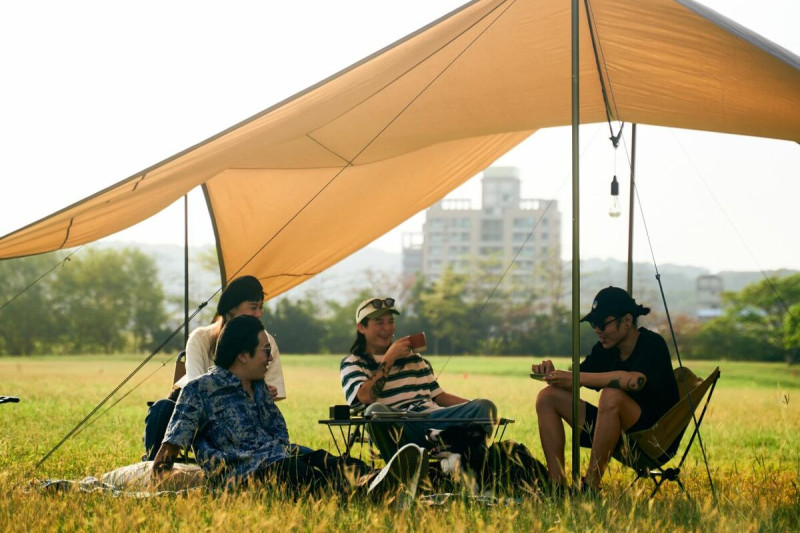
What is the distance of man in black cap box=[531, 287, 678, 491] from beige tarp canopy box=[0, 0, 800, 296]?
112cm

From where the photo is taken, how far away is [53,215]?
401cm

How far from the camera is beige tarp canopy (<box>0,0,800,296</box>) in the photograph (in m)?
4.02

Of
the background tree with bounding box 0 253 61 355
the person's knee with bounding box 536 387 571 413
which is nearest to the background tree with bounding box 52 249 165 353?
the background tree with bounding box 0 253 61 355

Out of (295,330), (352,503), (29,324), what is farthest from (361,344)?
(29,324)

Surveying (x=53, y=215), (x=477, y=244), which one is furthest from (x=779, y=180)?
(x=53, y=215)

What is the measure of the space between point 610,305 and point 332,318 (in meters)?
41.7

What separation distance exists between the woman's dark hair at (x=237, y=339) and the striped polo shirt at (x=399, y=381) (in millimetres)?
1114

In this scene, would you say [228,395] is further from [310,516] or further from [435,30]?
[435,30]

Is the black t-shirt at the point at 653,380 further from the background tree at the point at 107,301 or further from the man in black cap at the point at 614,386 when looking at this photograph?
the background tree at the point at 107,301

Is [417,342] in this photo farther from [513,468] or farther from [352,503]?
[352,503]

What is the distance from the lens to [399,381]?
4738 millimetres

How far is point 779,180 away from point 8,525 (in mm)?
46157

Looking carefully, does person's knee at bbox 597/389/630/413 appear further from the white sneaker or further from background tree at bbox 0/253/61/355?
background tree at bbox 0/253/61/355

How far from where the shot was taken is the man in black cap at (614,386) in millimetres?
3994
